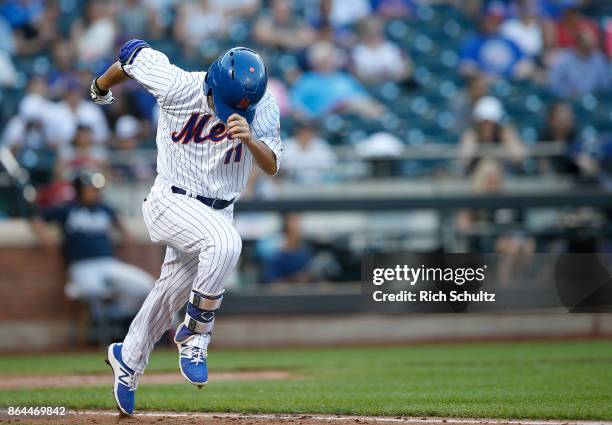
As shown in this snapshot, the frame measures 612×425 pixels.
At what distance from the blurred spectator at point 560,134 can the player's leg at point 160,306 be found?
23.4 feet

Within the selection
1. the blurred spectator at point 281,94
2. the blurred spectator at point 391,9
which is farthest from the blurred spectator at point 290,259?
the blurred spectator at point 391,9

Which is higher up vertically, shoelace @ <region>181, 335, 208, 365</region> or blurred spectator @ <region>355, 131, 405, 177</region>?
blurred spectator @ <region>355, 131, 405, 177</region>

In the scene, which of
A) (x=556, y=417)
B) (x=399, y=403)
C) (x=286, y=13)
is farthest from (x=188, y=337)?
(x=286, y=13)

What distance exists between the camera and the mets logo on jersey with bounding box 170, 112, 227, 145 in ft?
18.7

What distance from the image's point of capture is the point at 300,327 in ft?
38.0

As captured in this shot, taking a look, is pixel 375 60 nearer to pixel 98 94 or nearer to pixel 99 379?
pixel 99 379

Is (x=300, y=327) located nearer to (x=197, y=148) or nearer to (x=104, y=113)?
(x=104, y=113)

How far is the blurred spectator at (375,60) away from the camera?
14.1 m

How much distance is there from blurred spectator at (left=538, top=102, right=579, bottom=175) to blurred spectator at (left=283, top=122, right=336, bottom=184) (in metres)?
2.49

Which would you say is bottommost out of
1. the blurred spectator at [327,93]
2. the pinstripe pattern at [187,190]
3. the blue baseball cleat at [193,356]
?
the blue baseball cleat at [193,356]

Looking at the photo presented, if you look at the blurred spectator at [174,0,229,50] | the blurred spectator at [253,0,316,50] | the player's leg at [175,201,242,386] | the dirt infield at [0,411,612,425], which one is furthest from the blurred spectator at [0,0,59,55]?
the player's leg at [175,201,242,386]

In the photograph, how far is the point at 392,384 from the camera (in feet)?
24.7

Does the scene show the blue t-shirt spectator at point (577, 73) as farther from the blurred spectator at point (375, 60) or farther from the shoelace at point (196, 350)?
the shoelace at point (196, 350)

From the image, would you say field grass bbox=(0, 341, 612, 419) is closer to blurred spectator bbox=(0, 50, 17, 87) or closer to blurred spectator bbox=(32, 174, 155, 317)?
blurred spectator bbox=(32, 174, 155, 317)
